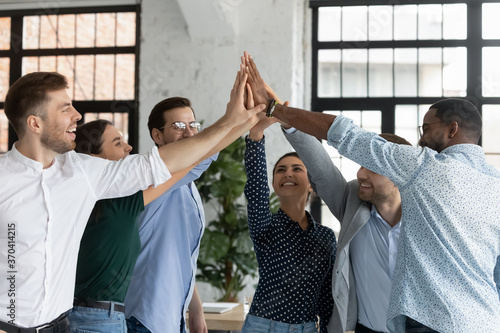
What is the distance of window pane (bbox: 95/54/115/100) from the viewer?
721cm

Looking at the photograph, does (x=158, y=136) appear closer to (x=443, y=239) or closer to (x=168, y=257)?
(x=168, y=257)

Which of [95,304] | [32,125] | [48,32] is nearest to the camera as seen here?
[32,125]

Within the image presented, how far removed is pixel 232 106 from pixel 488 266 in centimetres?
105

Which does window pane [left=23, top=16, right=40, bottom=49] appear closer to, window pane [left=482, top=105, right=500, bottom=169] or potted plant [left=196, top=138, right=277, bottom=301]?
potted plant [left=196, top=138, right=277, bottom=301]

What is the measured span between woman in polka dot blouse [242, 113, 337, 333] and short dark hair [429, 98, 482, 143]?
709 millimetres

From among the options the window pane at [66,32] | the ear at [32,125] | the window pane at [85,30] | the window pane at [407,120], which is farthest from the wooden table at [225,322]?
the window pane at [66,32]

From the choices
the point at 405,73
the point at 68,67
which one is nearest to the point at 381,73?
the point at 405,73

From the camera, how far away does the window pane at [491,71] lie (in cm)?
665

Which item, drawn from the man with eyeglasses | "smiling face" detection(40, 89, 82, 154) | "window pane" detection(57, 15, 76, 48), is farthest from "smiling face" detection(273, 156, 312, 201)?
"window pane" detection(57, 15, 76, 48)

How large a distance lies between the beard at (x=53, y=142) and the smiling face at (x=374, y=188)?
1.14 meters

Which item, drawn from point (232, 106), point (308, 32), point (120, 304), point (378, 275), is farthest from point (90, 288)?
point (308, 32)

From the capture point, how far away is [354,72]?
22.6 ft

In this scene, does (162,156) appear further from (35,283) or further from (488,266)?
(488,266)

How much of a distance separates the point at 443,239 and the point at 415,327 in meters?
0.29
